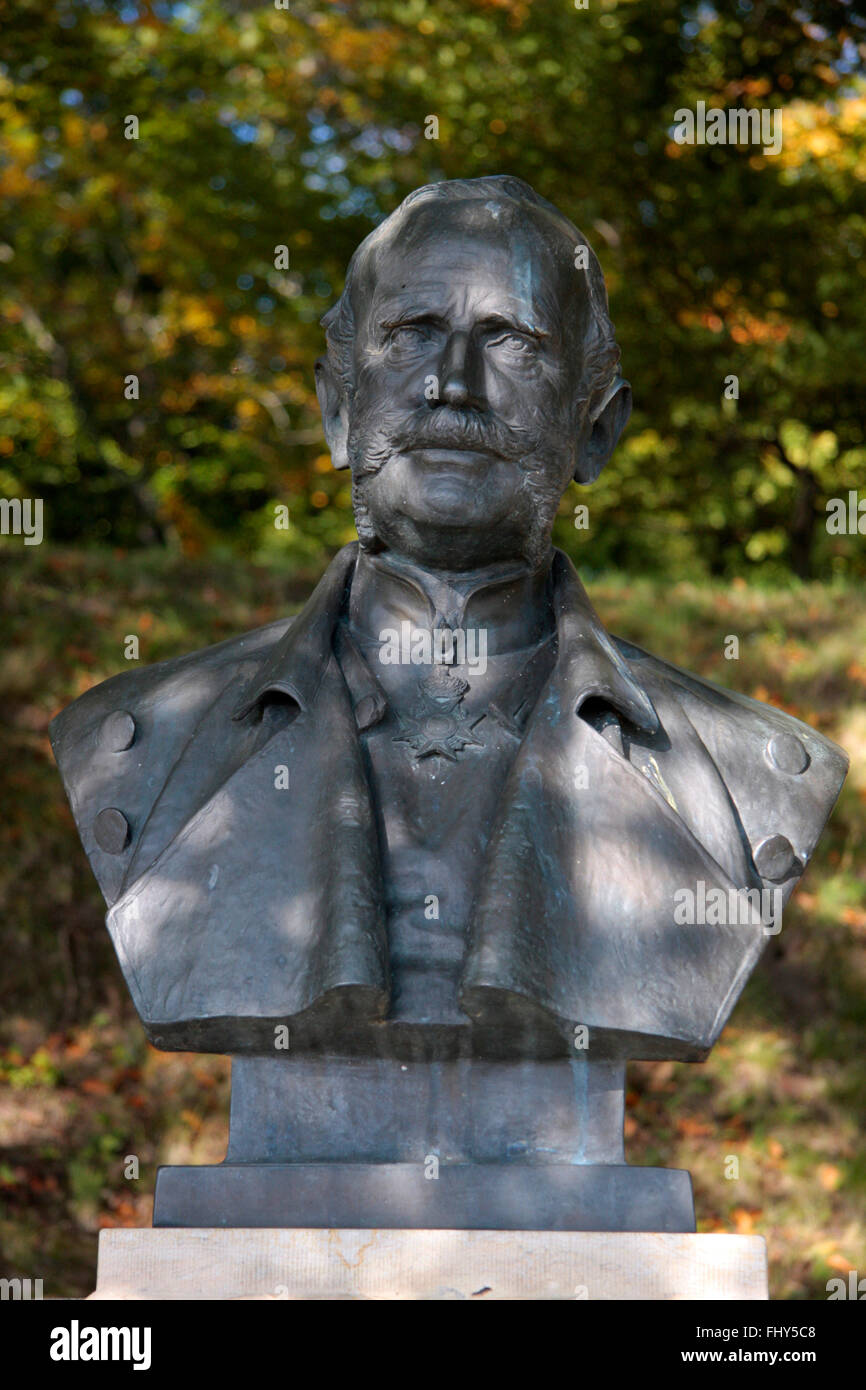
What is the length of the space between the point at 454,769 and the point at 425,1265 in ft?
3.17

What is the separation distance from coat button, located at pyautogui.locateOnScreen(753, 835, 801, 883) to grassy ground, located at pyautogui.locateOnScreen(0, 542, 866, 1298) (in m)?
2.67

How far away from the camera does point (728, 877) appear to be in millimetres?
3445

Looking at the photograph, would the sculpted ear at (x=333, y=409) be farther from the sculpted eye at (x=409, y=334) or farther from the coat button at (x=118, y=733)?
the coat button at (x=118, y=733)

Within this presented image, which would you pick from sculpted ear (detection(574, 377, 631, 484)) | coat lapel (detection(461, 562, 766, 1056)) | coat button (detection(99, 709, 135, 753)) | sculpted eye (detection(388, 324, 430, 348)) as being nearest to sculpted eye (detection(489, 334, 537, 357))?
sculpted eye (detection(388, 324, 430, 348))

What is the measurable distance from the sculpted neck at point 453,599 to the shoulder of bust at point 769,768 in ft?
0.98

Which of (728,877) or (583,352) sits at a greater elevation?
(583,352)

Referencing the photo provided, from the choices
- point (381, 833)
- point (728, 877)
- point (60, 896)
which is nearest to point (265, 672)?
point (381, 833)

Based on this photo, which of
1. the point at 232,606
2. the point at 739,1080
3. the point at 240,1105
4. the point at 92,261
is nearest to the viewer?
the point at 240,1105

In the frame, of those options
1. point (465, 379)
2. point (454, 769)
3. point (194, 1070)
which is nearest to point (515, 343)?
point (465, 379)

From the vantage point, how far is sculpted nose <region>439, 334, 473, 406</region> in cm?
342

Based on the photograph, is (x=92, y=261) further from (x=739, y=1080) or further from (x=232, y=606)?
(x=739, y=1080)

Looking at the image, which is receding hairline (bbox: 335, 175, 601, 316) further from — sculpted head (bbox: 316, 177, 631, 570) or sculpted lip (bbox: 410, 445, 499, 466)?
sculpted lip (bbox: 410, 445, 499, 466)

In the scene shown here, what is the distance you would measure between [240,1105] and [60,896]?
4.24m

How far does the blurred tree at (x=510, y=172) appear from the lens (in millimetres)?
10086
